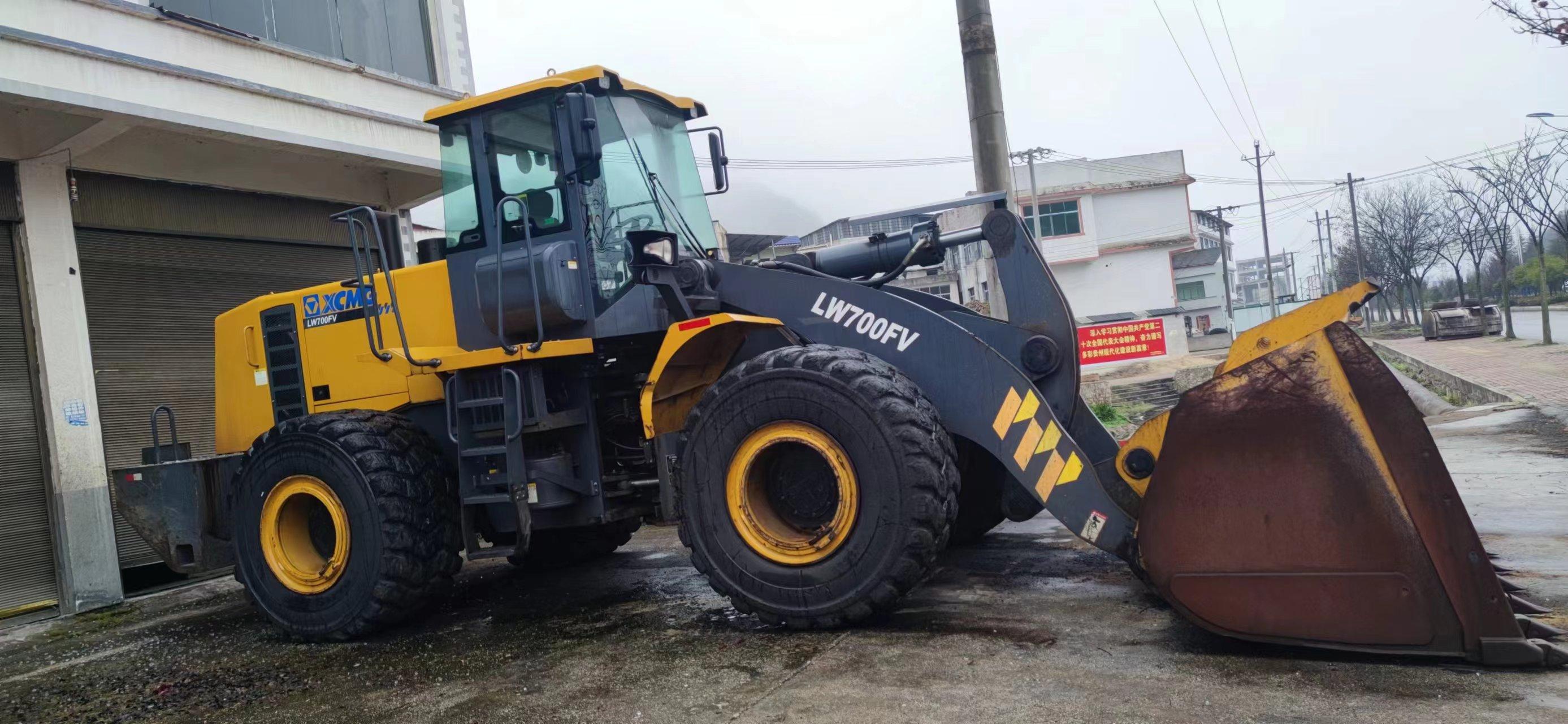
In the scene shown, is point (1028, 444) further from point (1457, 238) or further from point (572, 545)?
point (1457, 238)

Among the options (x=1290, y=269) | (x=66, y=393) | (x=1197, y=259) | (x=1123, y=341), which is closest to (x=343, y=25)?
(x=66, y=393)

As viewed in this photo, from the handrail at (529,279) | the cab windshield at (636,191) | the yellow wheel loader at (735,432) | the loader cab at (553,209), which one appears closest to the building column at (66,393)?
the yellow wheel loader at (735,432)

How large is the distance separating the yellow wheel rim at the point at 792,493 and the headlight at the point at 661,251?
1.09m

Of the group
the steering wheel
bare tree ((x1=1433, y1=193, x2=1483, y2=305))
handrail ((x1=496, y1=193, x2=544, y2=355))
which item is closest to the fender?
the steering wheel

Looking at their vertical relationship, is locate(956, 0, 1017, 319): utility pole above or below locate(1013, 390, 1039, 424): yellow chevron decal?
above

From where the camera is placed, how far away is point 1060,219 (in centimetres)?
5044

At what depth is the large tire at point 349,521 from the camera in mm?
5516

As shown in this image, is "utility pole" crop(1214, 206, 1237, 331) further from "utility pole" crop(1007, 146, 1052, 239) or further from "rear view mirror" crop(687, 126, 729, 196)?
"rear view mirror" crop(687, 126, 729, 196)

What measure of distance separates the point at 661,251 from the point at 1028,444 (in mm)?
2095

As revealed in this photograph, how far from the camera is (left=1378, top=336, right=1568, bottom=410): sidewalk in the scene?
13.7 m

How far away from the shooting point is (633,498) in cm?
575

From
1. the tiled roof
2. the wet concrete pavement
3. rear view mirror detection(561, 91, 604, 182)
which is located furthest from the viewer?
the tiled roof

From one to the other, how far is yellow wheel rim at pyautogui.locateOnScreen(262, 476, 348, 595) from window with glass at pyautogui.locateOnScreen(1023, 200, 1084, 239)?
47.1 meters

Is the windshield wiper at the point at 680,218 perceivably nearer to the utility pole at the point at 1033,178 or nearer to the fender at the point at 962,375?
the fender at the point at 962,375
